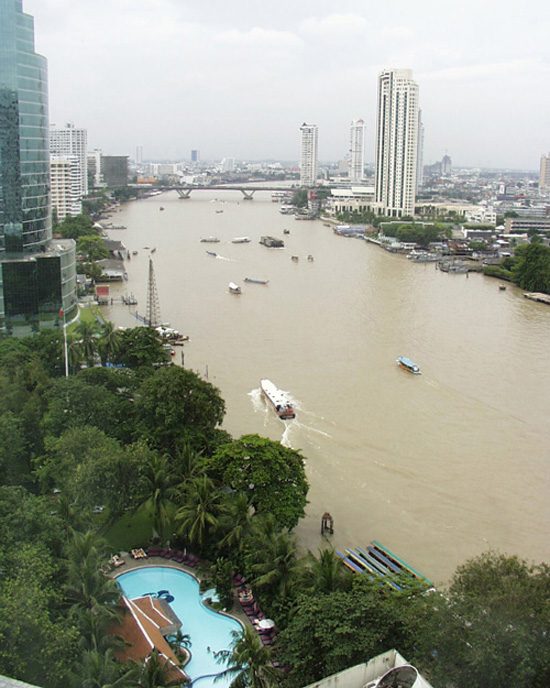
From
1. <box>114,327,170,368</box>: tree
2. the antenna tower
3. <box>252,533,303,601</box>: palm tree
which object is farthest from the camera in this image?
the antenna tower

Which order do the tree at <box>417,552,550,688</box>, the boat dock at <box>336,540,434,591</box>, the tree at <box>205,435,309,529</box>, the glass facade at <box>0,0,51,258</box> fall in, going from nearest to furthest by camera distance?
the tree at <box>417,552,550,688</box> → the boat dock at <box>336,540,434,591</box> → the tree at <box>205,435,309,529</box> → the glass facade at <box>0,0,51,258</box>

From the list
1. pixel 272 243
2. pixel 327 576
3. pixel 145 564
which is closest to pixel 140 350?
pixel 145 564

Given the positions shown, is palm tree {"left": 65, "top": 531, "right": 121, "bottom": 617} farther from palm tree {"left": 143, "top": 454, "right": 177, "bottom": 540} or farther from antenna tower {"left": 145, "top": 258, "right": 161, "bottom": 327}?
antenna tower {"left": 145, "top": 258, "right": 161, "bottom": 327}

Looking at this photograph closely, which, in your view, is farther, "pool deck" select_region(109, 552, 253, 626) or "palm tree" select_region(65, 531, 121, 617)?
"pool deck" select_region(109, 552, 253, 626)

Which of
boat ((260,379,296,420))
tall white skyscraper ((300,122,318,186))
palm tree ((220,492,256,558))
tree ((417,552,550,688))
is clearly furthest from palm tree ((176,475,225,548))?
tall white skyscraper ((300,122,318,186))

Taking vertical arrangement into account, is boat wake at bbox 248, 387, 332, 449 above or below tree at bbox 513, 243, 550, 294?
below

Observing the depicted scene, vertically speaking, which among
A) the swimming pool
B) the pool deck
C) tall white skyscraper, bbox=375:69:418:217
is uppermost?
tall white skyscraper, bbox=375:69:418:217
